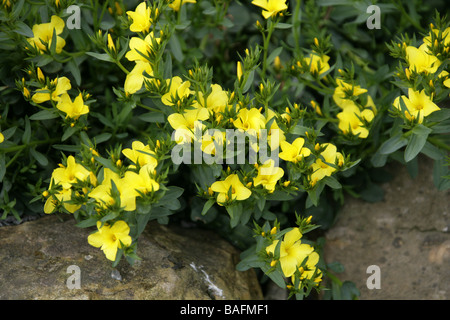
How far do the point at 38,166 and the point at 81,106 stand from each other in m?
0.55

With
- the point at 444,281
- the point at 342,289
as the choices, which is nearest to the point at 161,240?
the point at 342,289

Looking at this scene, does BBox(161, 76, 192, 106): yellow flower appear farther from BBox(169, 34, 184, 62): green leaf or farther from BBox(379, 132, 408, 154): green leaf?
BBox(379, 132, 408, 154): green leaf

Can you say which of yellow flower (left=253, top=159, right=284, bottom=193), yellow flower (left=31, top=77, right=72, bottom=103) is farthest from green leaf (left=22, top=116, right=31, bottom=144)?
yellow flower (left=253, top=159, right=284, bottom=193)

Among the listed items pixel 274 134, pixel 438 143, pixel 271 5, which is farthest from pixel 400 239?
pixel 271 5

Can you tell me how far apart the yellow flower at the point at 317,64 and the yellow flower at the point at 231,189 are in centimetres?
77

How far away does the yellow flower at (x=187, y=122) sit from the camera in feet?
7.69

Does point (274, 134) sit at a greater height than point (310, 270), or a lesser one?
greater

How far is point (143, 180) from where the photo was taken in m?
2.25

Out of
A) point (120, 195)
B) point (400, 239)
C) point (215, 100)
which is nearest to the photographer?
point (120, 195)

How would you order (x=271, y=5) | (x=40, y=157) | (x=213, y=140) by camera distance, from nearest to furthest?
1. (x=213, y=140)
2. (x=271, y=5)
3. (x=40, y=157)

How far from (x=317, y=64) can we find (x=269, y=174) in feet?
2.39

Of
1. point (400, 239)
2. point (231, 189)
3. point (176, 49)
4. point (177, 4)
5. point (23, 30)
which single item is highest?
point (177, 4)

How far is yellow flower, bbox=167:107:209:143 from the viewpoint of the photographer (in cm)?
234

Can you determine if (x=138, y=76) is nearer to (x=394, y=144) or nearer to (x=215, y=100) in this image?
(x=215, y=100)
